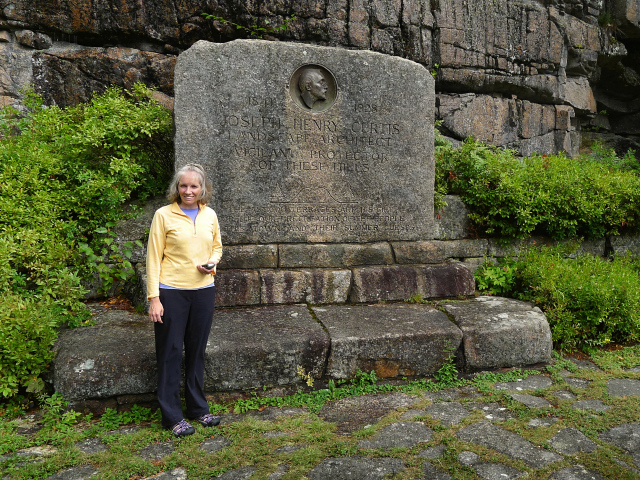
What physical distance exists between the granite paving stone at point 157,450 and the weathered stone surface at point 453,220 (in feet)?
11.0

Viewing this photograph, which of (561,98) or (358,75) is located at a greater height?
(561,98)


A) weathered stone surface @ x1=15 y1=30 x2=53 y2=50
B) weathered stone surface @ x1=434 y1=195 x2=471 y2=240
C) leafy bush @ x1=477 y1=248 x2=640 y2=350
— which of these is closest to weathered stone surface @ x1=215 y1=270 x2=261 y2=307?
weathered stone surface @ x1=434 y1=195 x2=471 y2=240

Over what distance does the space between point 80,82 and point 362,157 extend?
423cm

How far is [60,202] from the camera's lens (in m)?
4.09

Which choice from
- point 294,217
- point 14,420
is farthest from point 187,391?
point 294,217

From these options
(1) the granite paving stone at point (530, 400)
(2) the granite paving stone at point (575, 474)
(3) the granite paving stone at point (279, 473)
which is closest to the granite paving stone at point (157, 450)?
(3) the granite paving stone at point (279, 473)

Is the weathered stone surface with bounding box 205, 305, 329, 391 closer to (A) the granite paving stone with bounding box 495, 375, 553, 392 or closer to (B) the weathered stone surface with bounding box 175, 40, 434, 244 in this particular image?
(B) the weathered stone surface with bounding box 175, 40, 434, 244

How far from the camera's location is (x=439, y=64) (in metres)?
7.68

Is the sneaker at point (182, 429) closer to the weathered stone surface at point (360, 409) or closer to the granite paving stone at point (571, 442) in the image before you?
the weathered stone surface at point (360, 409)

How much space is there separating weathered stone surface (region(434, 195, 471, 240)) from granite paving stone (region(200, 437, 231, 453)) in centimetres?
313

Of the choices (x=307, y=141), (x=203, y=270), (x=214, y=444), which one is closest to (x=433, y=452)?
(x=214, y=444)

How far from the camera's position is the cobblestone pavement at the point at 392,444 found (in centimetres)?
218

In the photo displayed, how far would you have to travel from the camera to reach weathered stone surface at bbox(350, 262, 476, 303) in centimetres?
399

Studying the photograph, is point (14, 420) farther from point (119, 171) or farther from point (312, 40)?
point (312, 40)
